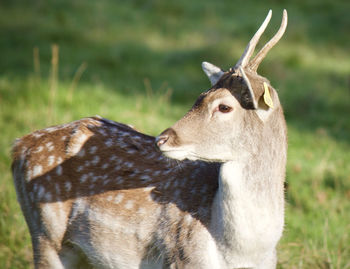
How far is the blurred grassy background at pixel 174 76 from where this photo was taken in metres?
4.80

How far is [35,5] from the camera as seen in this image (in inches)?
438

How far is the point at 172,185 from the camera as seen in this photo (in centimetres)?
338

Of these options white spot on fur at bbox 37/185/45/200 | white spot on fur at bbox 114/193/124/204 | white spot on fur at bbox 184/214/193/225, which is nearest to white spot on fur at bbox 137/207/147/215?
white spot on fur at bbox 114/193/124/204

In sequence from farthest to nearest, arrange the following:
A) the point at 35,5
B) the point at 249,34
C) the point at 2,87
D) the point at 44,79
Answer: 1. the point at 35,5
2. the point at 249,34
3. the point at 44,79
4. the point at 2,87

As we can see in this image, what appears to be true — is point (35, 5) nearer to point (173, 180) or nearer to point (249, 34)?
point (249, 34)

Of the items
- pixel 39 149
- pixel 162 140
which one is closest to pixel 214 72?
pixel 162 140

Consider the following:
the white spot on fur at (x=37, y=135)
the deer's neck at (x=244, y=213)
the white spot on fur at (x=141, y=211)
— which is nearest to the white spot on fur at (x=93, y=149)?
the white spot on fur at (x=37, y=135)

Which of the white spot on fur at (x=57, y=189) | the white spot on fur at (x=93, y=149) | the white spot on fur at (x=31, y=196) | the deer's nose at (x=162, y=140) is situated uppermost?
the deer's nose at (x=162, y=140)

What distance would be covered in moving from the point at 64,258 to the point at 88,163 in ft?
2.06

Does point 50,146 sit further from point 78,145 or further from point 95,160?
point 95,160

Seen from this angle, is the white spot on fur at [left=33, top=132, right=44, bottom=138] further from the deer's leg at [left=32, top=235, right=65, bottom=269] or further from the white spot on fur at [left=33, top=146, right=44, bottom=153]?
the deer's leg at [left=32, top=235, right=65, bottom=269]

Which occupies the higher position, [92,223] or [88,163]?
[88,163]

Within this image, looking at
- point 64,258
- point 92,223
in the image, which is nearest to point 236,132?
point 92,223

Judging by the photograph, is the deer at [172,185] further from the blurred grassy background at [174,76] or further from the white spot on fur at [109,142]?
the blurred grassy background at [174,76]
